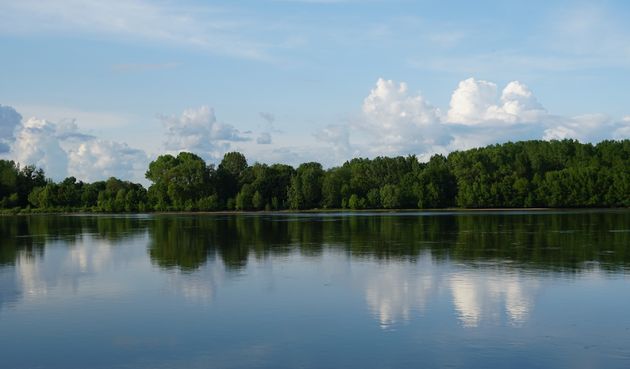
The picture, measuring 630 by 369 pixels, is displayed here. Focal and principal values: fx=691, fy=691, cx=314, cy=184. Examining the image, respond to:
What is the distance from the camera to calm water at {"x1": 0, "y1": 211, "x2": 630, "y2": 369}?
43.7 ft

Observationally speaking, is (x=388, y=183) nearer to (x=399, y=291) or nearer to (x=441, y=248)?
(x=441, y=248)

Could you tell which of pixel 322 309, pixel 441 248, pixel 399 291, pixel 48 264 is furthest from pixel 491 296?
pixel 48 264

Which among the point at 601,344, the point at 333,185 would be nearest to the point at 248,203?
the point at 333,185

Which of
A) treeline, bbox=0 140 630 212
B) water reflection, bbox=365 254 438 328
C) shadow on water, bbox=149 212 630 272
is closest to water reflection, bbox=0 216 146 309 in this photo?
shadow on water, bbox=149 212 630 272

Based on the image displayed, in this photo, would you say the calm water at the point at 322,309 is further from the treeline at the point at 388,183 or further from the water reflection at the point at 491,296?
the treeline at the point at 388,183

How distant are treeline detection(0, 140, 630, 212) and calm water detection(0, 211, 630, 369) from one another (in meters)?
81.1

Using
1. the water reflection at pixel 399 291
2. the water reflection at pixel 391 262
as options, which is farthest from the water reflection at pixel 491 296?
the water reflection at pixel 399 291

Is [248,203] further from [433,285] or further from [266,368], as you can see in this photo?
[266,368]

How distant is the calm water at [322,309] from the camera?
1332cm

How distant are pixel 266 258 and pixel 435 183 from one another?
93.4m

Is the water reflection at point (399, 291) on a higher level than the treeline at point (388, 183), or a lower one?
lower

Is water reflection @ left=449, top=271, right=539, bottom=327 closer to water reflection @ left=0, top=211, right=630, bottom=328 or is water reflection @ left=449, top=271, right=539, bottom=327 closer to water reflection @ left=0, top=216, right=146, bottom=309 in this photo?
water reflection @ left=0, top=211, right=630, bottom=328

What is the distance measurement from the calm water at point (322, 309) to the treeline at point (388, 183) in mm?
81119

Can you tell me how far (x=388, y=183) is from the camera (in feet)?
425
